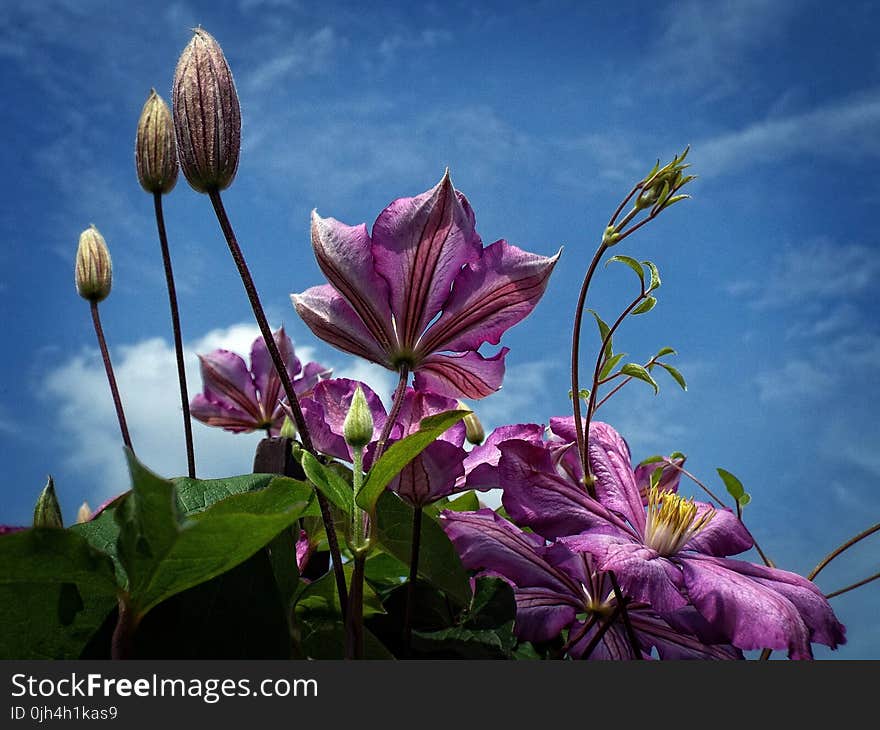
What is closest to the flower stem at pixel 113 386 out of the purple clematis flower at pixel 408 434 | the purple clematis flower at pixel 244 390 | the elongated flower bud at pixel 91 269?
the elongated flower bud at pixel 91 269

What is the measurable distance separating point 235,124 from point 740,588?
0.52 m

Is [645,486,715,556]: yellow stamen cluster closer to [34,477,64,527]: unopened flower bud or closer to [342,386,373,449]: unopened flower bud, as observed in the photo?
[342,386,373,449]: unopened flower bud

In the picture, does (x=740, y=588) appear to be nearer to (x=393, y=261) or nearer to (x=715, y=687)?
(x=715, y=687)

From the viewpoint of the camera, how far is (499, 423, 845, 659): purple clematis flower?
0.61 m

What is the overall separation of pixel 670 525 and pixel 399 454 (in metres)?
0.28

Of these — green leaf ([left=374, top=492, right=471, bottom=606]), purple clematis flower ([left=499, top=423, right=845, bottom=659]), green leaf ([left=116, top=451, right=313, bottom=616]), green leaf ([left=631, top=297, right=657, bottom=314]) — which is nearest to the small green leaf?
purple clematis flower ([left=499, top=423, right=845, bottom=659])

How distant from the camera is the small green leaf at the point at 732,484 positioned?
2.66 ft

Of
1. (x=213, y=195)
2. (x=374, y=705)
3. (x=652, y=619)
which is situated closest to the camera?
(x=374, y=705)

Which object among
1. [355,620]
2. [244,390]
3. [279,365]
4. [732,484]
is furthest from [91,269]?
[732,484]

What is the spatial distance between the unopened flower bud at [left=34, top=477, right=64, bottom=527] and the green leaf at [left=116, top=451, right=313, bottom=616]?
0.49 ft

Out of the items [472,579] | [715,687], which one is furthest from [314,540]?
[715,687]

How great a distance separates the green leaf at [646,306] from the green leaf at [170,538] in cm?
40

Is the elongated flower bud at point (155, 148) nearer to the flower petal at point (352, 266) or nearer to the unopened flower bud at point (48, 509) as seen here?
the flower petal at point (352, 266)

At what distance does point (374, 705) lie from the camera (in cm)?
47
